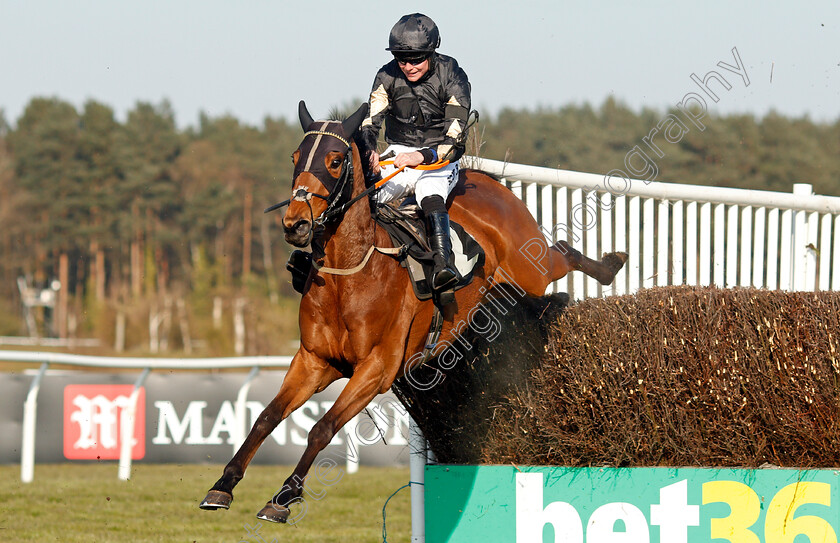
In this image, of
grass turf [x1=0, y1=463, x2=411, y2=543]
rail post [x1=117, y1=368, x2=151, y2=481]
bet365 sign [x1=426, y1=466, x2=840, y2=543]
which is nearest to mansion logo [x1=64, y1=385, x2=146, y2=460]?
grass turf [x1=0, y1=463, x2=411, y2=543]

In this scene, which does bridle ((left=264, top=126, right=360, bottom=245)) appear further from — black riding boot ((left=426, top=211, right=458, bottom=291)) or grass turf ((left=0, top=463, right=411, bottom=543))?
grass turf ((left=0, top=463, right=411, bottom=543))

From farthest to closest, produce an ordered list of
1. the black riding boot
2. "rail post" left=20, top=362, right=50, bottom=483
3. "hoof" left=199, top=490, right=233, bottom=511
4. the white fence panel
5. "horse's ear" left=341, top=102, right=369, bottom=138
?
"rail post" left=20, top=362, right=50, bottom=483
the white fence panel
the black riding boot
"horse's ear" left=341, top=102, right=369, bottom=138
"hoof" left=199, top=490, right=233, bottom=511

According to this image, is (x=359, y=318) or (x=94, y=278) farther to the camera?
(x=94, y=278)

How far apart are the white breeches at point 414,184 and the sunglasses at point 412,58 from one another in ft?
1.51

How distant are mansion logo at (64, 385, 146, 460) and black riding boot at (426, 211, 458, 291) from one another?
6239 millimetres

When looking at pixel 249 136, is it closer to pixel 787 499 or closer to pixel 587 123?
pixel 587 123

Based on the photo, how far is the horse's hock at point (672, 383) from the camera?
4918mm

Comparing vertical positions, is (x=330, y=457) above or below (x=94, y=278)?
below

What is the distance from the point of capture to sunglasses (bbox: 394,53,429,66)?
16.8 ft

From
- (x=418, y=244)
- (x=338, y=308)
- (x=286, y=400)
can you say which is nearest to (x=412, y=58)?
(x=418, y=244)

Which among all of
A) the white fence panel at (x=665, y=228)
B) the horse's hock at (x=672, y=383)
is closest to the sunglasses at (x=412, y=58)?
the white fence panel at (x=665, y=228)

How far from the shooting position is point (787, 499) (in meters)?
4.93

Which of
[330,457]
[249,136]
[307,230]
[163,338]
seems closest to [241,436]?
[330,457]

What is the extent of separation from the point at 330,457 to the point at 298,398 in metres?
5.86
